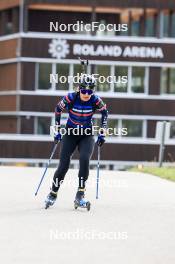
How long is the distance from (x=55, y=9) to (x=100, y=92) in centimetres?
483

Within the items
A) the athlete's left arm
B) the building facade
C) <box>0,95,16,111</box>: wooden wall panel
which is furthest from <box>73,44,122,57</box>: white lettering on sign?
the athlete's left arm

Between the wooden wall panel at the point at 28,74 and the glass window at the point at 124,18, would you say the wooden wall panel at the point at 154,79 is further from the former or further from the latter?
the wooden wall panel at the point at 28,74

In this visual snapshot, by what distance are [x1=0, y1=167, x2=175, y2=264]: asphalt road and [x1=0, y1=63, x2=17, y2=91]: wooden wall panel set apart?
31.0m

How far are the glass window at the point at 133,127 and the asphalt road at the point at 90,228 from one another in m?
31.4

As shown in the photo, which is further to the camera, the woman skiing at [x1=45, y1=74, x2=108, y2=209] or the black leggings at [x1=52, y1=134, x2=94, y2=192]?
the black leggings at [x1=52, y1=134, x2=94, y2=192]

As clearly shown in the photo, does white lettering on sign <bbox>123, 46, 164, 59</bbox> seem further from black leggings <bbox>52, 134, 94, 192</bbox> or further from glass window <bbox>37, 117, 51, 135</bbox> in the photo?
black leggings <bbox>52, 134, 94, 192</bbox>

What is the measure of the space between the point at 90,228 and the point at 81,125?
2.51 meters

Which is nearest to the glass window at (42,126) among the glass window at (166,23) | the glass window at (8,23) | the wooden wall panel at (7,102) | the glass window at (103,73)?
the wooden wall panel at (7,102)

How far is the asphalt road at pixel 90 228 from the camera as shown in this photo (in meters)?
8.83

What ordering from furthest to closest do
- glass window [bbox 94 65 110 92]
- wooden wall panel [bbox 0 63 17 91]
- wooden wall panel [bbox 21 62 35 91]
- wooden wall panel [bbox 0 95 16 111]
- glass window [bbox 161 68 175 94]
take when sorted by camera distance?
1. glass window [bbox 161 68 175 94]
2. glass window [bbox 94 65 110 92]
3. wooden wall panel [bbox 0 63 17 91]
4. wooden wall panel [bbox 0 95 16 111]
5. wooden wall panel [bbox 21 62 35 91]

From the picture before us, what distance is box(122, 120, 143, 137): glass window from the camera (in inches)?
→ 1946

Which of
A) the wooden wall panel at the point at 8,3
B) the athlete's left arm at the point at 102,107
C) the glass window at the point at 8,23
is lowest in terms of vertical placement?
the athlete's left arm at the point at 102,107

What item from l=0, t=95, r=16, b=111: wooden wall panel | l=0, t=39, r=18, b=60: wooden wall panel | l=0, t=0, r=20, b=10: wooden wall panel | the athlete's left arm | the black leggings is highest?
l=0, t=0, r=20, b=10: wooden wall panel

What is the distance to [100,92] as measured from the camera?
161ft
